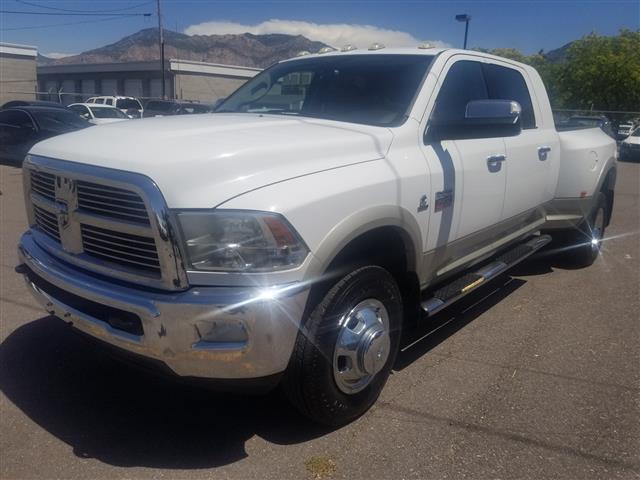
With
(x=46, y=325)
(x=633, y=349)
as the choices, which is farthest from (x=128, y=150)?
(x=633, y=349)

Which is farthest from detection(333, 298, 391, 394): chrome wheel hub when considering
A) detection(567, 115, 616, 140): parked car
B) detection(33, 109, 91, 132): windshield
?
detection(33, 109, 91, 132): windshield

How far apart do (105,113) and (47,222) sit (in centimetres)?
2197

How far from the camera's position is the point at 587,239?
6305 mm

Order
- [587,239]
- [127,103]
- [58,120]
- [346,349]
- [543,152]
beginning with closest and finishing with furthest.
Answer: [346,349] < [543,152] < [587,239] < [58,120] < [127,103]

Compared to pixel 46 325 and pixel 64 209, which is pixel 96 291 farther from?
pixel 46 325

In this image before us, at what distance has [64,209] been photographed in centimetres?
301

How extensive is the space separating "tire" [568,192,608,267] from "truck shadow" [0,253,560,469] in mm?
2899

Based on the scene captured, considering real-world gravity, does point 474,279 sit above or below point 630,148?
above

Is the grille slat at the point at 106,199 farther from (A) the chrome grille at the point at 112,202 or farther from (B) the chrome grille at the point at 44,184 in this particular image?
(B) the chrome grille at the point at 44,184

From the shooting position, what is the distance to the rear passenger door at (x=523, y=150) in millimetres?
4621

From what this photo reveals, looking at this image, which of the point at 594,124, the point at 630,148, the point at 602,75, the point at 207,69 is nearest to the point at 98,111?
the point at 594,124

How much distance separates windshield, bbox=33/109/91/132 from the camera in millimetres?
13289

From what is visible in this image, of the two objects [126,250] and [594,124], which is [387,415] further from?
[594,124]

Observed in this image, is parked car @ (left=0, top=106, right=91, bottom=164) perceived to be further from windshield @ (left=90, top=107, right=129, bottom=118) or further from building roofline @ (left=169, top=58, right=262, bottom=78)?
building roofline @ (left=169, top=58, right=262, bottom=78)
